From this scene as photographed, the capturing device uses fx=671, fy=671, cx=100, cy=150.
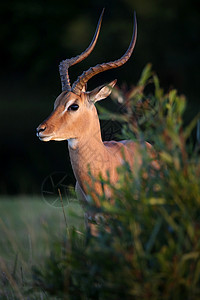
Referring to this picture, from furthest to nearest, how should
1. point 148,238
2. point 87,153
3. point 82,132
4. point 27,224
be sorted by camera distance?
point 27,224 < point 82,132 < point 87,153 < point 148,238

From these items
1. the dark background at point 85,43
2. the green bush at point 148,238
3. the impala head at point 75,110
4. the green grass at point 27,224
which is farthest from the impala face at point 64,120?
the dark background at point 85,43

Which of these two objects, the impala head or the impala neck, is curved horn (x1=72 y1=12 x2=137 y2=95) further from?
the impala neck

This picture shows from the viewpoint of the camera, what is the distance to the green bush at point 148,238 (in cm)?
247

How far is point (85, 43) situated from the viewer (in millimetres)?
33219

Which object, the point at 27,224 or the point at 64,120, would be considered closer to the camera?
the point at 64,120

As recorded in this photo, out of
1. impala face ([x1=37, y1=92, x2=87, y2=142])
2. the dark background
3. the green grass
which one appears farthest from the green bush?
the dark background

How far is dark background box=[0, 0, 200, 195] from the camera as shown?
32.9 m

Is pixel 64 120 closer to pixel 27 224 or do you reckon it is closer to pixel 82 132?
pixel 82 132

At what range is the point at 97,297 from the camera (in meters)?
2.72

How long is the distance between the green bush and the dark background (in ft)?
84.4

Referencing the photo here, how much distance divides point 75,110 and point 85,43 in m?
28.7

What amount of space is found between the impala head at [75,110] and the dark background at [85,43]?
23369 millimetres

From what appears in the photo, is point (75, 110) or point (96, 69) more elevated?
point (96, 69)

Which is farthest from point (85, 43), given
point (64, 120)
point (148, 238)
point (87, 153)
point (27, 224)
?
point (148, 238)
